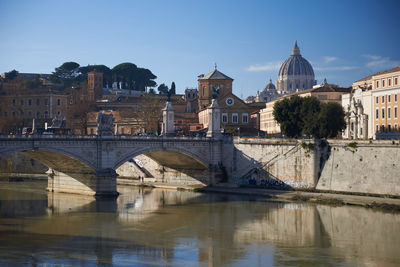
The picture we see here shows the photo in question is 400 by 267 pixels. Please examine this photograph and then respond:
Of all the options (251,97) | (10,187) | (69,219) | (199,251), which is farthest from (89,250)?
(251,97)

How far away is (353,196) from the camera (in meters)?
43.0

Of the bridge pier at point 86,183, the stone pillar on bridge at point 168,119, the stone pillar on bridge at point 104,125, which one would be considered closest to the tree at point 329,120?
the stone pillar on bridge at point 168,119

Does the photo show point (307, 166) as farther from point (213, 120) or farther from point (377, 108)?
point (377, 108)

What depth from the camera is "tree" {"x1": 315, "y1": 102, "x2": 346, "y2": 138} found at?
170 ft

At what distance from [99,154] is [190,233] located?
14.9 m

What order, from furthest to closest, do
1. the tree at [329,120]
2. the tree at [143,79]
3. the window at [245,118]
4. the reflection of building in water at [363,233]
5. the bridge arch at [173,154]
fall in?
1. the tree at [143,79]
2. the window at [245,118]
3. the tree at [329,120]
4. the bridge arch at [173,154]
5. the reflection of building in water at [363,233]

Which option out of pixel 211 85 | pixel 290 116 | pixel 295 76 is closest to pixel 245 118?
pixel 211 85

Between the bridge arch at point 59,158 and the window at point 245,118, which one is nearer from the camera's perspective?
the bridge arch at point 59,158

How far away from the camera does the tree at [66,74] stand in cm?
12738

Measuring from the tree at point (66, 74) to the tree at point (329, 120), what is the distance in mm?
84437

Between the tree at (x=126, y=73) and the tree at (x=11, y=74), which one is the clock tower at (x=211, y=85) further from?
the tree at (x=11, y=74)

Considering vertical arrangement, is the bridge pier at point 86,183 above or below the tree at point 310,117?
below

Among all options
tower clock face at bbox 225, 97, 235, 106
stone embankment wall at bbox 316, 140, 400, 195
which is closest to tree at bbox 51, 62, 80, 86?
tower clock face at bbox 225, 97, 235, 106

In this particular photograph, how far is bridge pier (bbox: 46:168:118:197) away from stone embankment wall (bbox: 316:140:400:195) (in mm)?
16203
